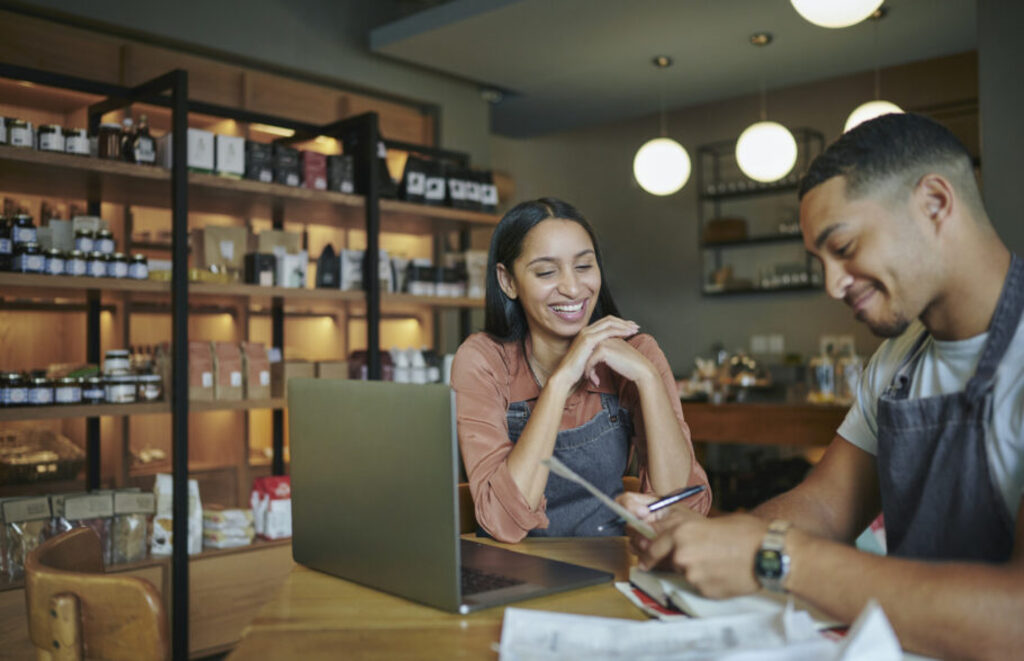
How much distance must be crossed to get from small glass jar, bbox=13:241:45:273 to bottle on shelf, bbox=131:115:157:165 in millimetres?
465

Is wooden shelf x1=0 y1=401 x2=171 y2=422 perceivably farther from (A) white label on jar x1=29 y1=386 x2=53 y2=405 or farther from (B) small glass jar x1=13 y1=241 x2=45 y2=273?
(B) small glass jar x1=13 y1=241 x2=45 y2=273

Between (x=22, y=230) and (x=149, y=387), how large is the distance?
65cm

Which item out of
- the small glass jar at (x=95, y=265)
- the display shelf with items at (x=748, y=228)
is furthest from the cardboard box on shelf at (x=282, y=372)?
the display shelf with items at (x=748, y=228)

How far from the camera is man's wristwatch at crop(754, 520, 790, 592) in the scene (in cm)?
94

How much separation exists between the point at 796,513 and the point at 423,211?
2761mm

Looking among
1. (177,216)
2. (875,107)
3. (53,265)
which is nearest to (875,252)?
(177,216)

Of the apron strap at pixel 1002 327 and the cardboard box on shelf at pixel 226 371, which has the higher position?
the apron strap at pixel 1002 327

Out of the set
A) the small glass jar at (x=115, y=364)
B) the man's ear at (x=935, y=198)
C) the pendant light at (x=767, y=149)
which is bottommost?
the small glass jar at (x=115, y=364)

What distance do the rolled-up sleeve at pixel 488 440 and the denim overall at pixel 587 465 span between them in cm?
13

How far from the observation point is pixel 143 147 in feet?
9.71

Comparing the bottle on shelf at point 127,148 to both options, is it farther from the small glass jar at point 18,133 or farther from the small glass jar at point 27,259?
the small glass jar at point 27,259

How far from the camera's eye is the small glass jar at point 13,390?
8.84ft

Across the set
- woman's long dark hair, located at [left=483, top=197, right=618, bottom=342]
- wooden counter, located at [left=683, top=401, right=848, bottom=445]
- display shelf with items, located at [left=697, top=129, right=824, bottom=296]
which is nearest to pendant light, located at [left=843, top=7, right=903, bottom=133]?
display shelf with items, located at [left=697, top=129, right=824, bottom=296]

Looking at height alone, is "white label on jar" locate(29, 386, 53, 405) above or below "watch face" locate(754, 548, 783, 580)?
above
